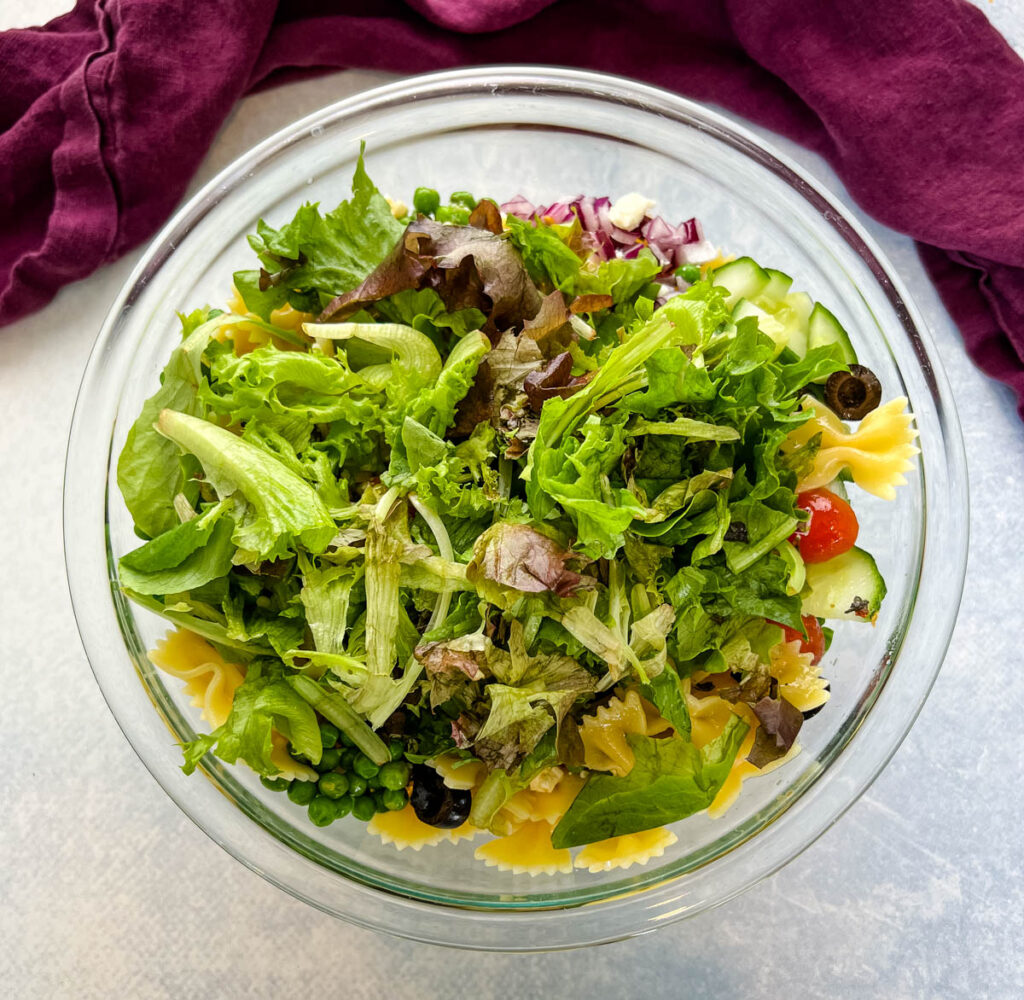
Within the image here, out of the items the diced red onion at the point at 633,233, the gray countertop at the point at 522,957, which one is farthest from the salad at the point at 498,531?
the gray countertop at the point at 522,957

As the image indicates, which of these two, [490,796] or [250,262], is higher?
[250,262]

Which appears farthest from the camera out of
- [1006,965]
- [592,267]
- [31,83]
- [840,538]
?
[31,83]

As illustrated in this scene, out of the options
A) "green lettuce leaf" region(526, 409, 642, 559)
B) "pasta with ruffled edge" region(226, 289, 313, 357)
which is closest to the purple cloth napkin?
"pasta with ruffled edge" region(226, 289, 313, 357)

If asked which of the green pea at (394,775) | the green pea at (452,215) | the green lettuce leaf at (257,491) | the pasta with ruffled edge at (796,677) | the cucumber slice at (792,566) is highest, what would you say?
the green pea at (452,215)

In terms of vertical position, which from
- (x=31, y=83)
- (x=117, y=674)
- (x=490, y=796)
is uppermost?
(x=31, y=83)

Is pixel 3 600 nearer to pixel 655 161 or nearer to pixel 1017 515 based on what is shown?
pixel 655 161

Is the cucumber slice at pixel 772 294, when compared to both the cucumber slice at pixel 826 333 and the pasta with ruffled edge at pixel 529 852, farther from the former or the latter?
the pasta with ruffled edge at pixel 529 852

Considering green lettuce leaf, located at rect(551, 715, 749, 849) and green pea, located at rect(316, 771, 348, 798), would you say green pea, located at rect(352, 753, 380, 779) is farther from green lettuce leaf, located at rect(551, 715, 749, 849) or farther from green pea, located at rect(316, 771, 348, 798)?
green lettuce leaf, located at rect(551, 715, 749, 849)

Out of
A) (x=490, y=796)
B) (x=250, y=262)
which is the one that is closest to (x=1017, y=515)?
(x=490, y=796)
